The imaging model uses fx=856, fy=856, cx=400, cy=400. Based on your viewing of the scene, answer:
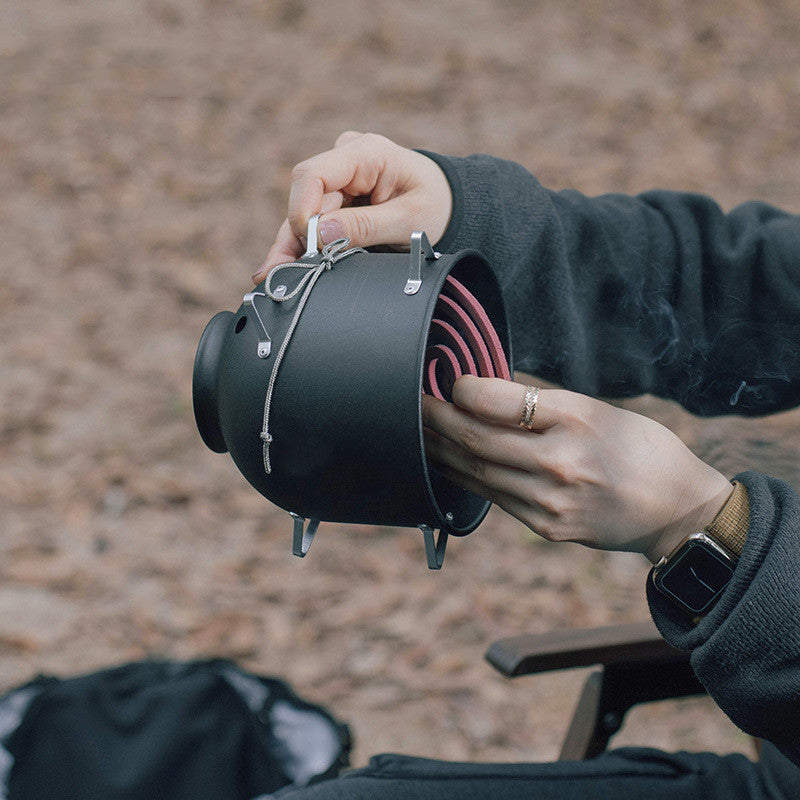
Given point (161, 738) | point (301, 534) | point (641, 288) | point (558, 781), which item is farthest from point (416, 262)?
point (161, 738)

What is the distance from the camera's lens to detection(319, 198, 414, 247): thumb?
116 centimetres

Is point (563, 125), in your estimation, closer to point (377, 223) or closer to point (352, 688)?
point (352, 688)

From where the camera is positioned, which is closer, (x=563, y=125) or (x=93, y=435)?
(x=93, y=435)

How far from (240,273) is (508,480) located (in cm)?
295

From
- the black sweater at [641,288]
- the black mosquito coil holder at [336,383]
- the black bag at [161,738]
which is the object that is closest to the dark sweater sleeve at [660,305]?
the black sweater at [641,288]

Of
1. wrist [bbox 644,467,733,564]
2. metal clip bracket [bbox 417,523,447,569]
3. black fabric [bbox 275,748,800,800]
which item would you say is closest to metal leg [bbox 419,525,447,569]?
metal clip bracket [bbox 417,523,447,569]

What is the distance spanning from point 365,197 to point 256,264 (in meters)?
2.59

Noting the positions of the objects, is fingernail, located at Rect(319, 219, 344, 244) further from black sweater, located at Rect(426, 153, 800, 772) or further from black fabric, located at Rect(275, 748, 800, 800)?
black fabric, located at Rect(275, 748, 800, 800)

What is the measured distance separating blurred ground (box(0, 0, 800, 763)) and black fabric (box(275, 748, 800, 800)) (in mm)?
503

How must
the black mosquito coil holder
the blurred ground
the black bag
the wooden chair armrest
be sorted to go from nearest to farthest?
the black mosquito coil holder → the wooden chair armrest → the black bag → the blurred ground

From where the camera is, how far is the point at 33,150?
4285mm

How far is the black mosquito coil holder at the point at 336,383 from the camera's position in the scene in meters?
0.95

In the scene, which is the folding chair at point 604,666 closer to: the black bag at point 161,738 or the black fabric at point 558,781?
the black fabric at point 558,781

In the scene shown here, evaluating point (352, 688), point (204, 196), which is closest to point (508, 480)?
point (352, 688)
